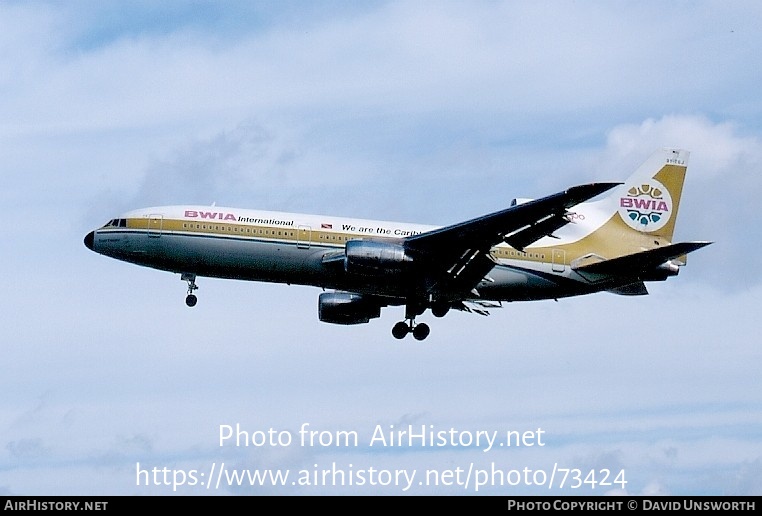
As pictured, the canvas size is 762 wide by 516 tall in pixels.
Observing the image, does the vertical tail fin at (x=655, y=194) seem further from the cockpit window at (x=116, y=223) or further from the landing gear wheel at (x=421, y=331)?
the cockpit window at (x=116, y=223)

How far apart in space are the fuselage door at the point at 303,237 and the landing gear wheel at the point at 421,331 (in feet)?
24.1

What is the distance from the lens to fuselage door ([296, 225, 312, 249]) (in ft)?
170

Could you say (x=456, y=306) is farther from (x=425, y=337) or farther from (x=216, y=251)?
(x=216, y=251)

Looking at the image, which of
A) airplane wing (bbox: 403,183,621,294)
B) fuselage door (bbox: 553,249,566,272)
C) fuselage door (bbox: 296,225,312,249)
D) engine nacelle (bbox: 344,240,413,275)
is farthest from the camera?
fuselage door (bbox: 553,249,566,272)

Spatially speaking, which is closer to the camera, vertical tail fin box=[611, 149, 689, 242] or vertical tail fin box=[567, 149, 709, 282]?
vertical tail fin box=[567, 149, 709, 282]

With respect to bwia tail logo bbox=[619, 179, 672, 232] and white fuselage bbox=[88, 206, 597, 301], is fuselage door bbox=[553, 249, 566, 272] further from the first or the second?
bwia tail logo bbox=[619, 179, 672, 232]

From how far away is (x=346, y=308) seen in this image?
192 ft

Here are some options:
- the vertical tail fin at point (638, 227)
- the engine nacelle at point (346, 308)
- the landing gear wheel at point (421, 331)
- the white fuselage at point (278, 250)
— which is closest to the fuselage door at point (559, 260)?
the white fuselage at point (278, 250)

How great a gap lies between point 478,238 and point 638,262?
7234mm

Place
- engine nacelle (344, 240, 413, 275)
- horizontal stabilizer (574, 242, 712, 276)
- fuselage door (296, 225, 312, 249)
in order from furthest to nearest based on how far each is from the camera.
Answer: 1. fuselage door (296, 225, 312, 249)
2. horizontal stabilizer (574, 242, 712, 276)
3. engine nacelle (344, 240, 413, 275)

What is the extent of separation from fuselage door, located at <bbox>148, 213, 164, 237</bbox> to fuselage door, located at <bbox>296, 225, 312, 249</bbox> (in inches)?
237

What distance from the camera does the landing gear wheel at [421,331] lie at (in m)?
56.1

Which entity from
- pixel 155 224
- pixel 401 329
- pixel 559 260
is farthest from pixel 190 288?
pixel 559 260

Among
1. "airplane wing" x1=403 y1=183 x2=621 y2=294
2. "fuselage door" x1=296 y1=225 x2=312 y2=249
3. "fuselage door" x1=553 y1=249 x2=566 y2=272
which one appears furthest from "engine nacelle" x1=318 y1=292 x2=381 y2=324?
"fuselage door" x1=553 y1=249 x2=566 y2=272
